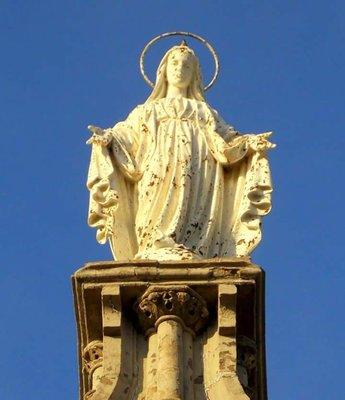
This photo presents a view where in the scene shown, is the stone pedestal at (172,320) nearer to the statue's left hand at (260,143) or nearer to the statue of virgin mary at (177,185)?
the statue of virgin mary at (177,185)

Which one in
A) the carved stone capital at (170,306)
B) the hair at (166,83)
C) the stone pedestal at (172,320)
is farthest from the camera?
the hair at (166,83)

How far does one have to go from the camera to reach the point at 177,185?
17.1 meters

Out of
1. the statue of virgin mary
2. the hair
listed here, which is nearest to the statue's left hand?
the statue of virgin mary

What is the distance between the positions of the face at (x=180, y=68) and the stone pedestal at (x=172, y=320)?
3466mm

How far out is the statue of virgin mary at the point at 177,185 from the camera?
1680cm

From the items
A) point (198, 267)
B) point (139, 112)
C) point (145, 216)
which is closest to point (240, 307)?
point (198, 267)

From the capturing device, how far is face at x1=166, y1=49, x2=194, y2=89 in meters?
18.9

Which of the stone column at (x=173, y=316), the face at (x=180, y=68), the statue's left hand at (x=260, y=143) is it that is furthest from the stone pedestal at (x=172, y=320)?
the face at (x=180, y=68)

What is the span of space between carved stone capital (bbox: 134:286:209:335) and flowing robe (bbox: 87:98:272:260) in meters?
0.57

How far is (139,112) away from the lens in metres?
18.3

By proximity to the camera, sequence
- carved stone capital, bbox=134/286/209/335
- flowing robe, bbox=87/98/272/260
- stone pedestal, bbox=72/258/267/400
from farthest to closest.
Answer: flowing robe, bbox=87/98/272/260 → carved stone capital, bbox=134/286/209/335 → stone pedestal, bbox=72/258/267/400

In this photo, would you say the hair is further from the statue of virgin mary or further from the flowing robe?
the flowing robe

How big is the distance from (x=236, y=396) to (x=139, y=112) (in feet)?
14.1

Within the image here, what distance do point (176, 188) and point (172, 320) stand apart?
5.87 ft
